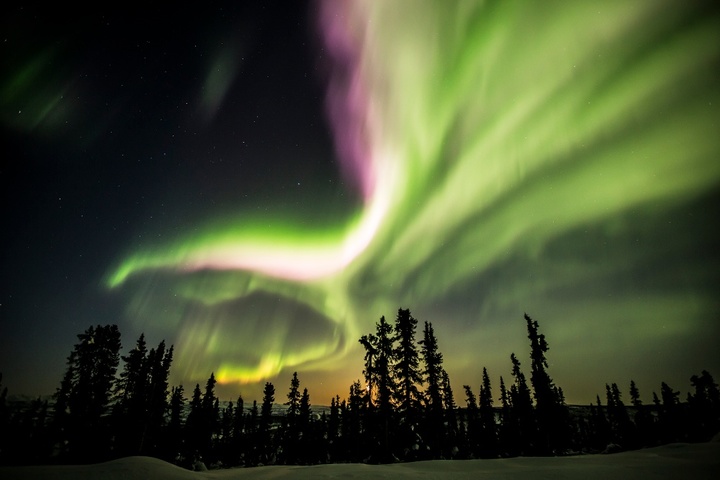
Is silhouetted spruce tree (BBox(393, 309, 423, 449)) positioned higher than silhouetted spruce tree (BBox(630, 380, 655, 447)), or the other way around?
silhouetted spruce tree (BBox(393, 309, 423, 449))

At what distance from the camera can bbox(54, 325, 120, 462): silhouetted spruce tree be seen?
108 feet

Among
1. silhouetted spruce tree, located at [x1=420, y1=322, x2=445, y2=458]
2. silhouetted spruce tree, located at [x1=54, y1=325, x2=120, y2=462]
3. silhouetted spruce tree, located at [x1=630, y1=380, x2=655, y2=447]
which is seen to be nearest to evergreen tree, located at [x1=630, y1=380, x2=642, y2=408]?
silhouetted spruce tree, located at [x1=630, y1=380, x2=655, y2=447]

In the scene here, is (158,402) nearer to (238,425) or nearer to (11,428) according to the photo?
(11,428)

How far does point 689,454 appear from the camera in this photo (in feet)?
33.9

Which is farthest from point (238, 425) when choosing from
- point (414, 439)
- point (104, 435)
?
point (414, 439)

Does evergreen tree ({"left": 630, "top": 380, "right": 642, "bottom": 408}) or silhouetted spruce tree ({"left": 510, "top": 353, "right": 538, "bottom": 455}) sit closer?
silhouetted spruce tree ({"left": 510, "top": 353, "right": 538, "bottom": 455})

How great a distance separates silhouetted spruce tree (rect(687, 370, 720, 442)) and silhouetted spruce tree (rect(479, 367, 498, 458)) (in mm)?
32970

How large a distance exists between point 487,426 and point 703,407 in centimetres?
4629

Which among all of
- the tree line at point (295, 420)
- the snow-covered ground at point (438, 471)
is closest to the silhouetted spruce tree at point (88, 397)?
the tree line at point (295, 420)

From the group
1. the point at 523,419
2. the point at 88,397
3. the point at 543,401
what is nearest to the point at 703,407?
the point at 523,419

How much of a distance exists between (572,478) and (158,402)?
4764cm

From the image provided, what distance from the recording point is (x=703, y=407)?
208ft

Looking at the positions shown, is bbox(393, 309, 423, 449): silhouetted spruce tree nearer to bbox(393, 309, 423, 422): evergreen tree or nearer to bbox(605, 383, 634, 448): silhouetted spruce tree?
bbox(393, 309, 423, 422): evergreen tree

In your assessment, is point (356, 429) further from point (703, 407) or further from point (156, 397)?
point (703, 407)
